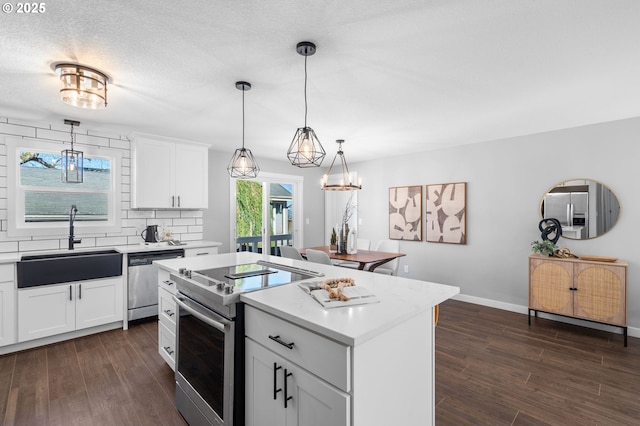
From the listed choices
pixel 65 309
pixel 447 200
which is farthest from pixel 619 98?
pixel 65 309

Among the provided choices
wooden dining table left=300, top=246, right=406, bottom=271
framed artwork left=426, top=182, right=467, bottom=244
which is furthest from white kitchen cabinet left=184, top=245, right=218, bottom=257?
framed artwork left=426, top=182, right=467, bottom=244

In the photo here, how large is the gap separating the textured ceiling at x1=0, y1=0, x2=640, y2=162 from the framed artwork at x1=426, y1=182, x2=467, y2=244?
1.30 metres

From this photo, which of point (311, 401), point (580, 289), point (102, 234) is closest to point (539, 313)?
point (580, 289)

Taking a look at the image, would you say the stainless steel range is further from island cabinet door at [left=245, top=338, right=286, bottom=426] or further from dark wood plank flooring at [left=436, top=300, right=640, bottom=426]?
dark wood plank flooring at [left=436, top=300, right=640, bottom=426]

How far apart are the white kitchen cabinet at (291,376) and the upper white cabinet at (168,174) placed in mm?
3132

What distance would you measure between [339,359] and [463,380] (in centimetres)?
189

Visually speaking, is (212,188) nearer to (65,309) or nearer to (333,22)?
(65,309)

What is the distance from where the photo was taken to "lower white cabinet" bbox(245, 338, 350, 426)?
1.15m

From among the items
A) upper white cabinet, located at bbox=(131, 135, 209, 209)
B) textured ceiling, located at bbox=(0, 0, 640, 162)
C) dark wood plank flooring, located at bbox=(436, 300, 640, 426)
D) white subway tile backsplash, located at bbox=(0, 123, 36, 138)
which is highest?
textured ceiling, located at bbox=(0, 0, 640, 162)

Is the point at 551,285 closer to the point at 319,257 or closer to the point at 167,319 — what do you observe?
the point at 319,257

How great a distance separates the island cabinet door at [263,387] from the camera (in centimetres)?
136

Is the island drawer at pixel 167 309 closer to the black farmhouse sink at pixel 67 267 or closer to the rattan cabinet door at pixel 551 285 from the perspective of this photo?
the black farmhouse sink at pixel 67 267

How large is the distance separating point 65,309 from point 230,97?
9.19 feet

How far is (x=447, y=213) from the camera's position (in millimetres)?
4742
